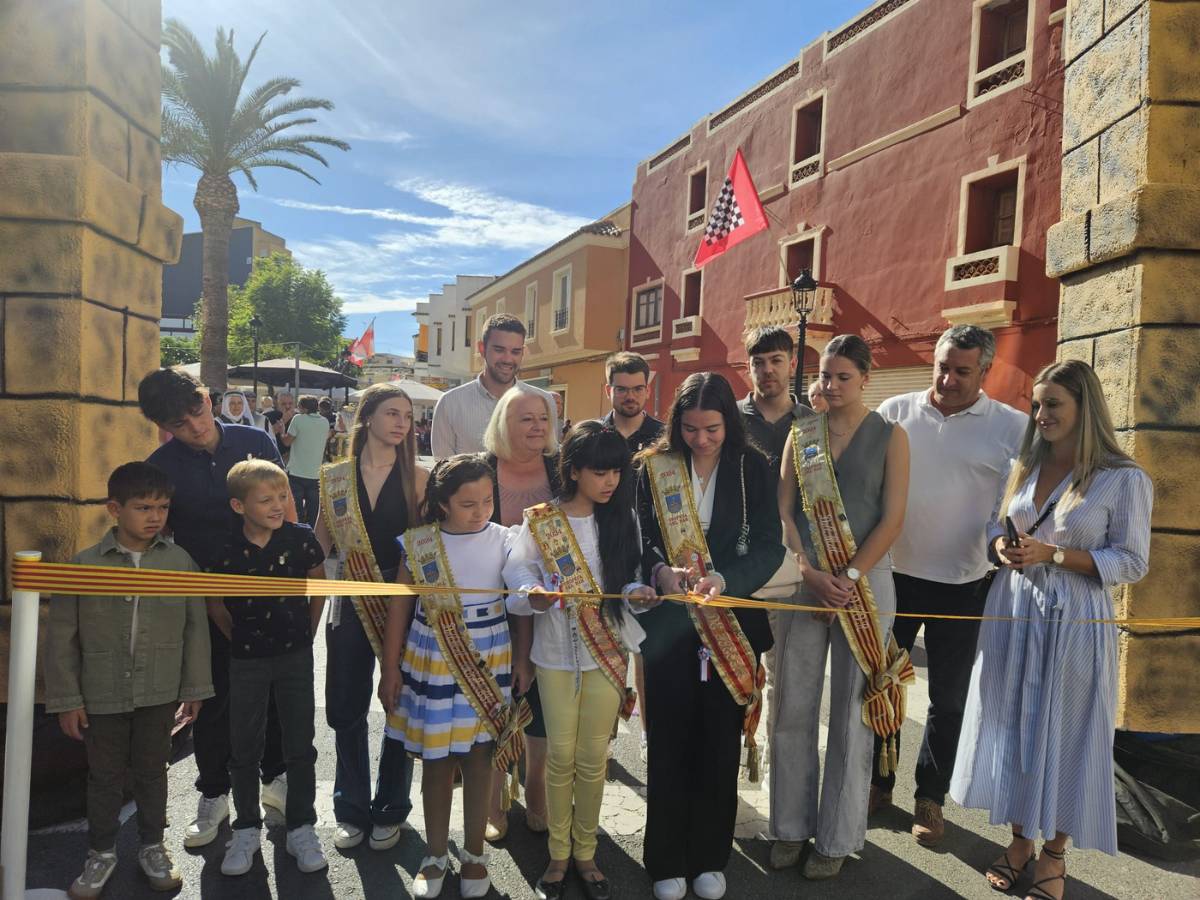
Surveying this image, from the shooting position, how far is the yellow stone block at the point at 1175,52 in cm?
345

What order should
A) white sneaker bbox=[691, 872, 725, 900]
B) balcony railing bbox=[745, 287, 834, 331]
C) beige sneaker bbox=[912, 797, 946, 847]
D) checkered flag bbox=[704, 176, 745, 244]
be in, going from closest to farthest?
1. white sneaker bbox=[691, 872, 725, 900]
2. beige sneaker bbox=[912, 797, 946, 847]
3. checkered flag bbox=[704, 176, 745, 244]
4. balcony railing bbox=[745, 287, 834, 331]

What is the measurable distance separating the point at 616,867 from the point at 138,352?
3.24m

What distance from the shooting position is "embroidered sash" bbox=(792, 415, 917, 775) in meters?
2.93

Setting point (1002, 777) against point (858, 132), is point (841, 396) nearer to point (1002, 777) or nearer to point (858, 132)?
point (1002, 777)

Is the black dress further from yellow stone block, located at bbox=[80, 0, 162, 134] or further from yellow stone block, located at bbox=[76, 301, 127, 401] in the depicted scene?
yellow stone block, located at bbox=[80, 0, 162, 134]

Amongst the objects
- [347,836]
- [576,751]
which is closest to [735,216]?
[576,751]

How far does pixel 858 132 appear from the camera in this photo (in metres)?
13.8

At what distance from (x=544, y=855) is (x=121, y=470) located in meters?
2.20

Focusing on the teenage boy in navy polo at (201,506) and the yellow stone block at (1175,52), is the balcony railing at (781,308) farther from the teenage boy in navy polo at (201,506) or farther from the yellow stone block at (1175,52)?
the teenage boy in navy polo at (201,506)

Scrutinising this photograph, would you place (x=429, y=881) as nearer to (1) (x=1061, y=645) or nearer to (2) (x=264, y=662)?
(2) (x=264, y=662)

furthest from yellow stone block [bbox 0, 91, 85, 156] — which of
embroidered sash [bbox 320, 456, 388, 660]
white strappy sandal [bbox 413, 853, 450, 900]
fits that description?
white strappy sandal [bbox 413, 853, 450, 900]

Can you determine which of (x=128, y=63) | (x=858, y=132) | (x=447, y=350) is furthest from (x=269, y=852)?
(x=447, y=350)

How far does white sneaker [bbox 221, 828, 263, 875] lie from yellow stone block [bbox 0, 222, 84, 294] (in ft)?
7.77

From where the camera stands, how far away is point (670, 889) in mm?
2754
